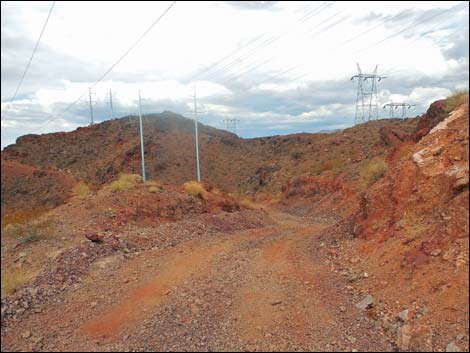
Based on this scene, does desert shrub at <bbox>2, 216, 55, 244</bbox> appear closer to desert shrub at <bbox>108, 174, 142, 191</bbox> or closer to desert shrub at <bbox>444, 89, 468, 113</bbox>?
desert shrub at <bbox>108, 174, 142, 191</bbox>

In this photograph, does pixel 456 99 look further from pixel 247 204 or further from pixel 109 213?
pixel 247 204

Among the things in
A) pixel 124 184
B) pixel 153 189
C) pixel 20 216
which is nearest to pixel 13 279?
pixel 20 216

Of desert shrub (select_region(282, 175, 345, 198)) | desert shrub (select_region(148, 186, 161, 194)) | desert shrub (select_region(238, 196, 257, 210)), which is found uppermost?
desert shrub (select_region(148, 186, 161, 194))

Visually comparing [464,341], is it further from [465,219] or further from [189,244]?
[189,244]

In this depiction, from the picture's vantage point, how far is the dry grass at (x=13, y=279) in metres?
5.24

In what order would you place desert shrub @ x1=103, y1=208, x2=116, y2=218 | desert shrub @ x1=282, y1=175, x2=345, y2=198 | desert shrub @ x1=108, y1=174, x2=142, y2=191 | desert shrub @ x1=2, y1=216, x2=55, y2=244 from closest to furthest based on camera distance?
desert shrub @ x1=2, y1=216, x2=55, y2=244 → desert shrub @ x1=103, y1=208, x2=116, y2=218 → desert shrub @ x1=108, y1=174, x2=142, y2=191 → desert shrub @ x1=282, y1=175, x2=345, y2=198

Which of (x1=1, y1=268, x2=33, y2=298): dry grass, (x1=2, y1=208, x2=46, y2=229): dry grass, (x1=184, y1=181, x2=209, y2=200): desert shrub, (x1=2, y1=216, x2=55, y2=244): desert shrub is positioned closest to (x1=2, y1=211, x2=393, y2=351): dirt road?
(x1=1, y1=268, x2=33, y2=298): dry grass

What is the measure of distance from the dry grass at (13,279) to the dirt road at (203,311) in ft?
1.84

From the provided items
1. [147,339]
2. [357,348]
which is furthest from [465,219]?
[147,339]

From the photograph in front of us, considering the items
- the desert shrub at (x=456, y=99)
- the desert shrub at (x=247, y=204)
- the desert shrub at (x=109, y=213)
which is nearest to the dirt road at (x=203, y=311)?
the desert shrub at (x=109, y=213)

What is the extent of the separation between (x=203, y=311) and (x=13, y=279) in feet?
9.77

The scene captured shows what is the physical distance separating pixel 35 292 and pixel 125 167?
128 feet

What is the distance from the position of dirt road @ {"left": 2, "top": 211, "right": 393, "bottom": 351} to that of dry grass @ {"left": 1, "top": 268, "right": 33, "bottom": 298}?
56 cm

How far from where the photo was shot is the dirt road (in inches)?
222
